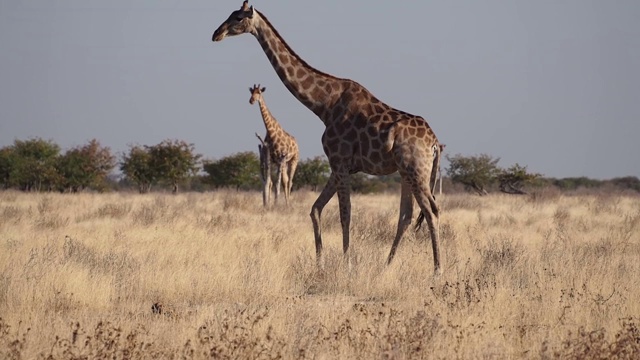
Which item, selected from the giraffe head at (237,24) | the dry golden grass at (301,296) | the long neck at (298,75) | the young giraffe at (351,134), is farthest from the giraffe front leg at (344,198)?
the giraffe head at (237,24)

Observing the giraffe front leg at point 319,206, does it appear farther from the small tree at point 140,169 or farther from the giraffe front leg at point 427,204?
the small tree at point 140,169

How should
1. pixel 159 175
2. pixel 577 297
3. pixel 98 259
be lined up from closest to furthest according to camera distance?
pixel 577 297 → pixel 98 259 → pixel 159 175

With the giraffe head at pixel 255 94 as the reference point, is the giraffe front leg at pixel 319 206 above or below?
below

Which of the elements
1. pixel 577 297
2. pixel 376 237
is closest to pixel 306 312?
pixel 577 297

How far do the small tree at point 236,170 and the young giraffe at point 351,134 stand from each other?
1547 inches

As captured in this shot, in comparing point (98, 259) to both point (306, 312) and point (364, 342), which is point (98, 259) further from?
point (364, 342)

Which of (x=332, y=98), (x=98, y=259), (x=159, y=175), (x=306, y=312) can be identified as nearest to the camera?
(x=306, y=312)

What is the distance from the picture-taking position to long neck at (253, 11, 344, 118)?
1121 centimetres

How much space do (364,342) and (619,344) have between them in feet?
5.64

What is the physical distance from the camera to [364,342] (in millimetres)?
6449

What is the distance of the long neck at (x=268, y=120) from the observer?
83.0 feet

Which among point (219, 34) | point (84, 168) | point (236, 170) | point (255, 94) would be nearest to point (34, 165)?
point (84, 168)

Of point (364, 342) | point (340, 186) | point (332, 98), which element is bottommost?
point (364, 342)

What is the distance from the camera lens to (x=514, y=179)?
4369 cm
